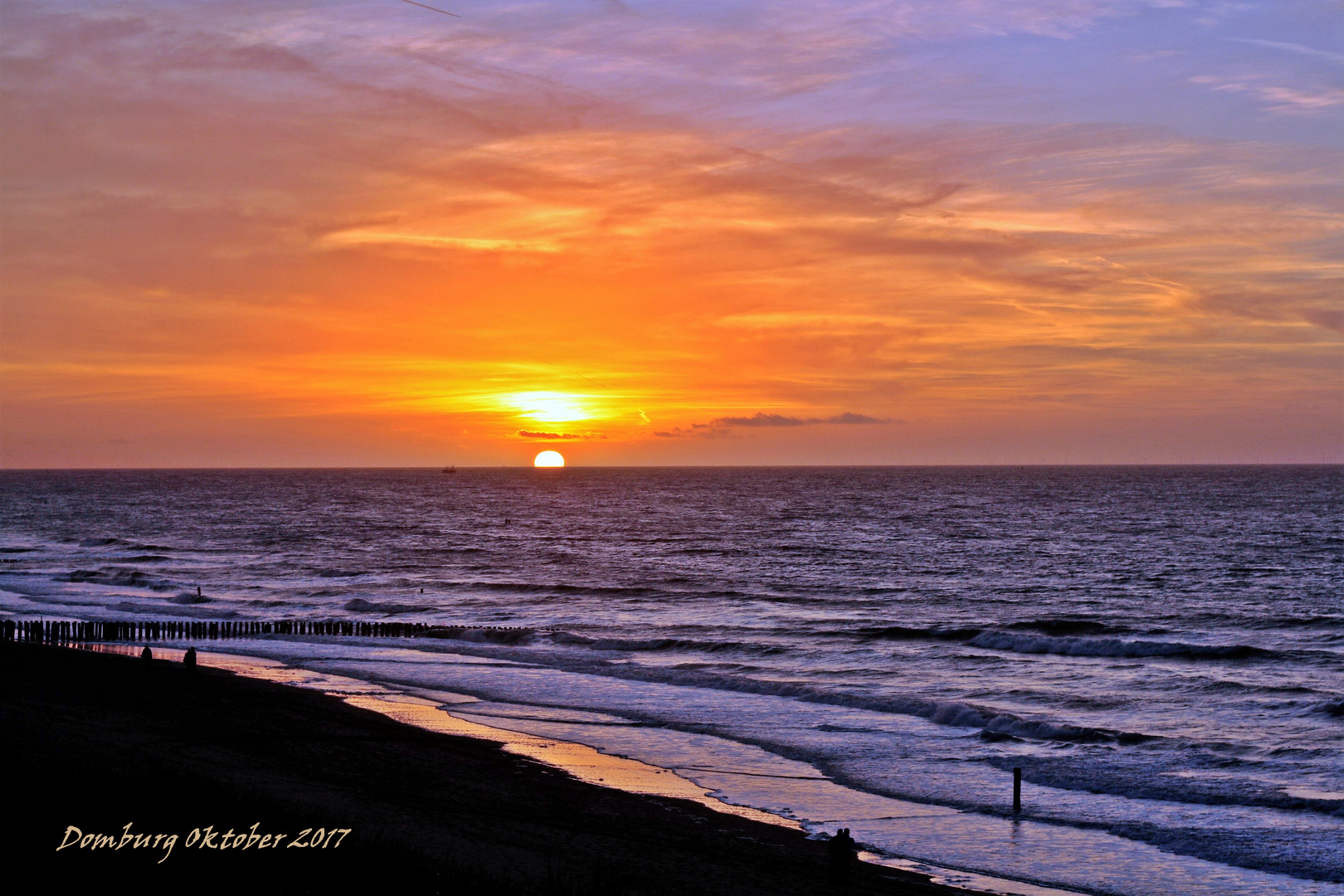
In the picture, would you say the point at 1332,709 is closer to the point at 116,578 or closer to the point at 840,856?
the point at 840,856

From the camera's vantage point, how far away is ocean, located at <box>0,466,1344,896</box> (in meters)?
18.8

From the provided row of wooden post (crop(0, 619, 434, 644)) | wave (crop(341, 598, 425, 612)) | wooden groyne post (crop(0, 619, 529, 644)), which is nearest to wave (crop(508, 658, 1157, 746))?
wooden groyne post (crop(0, 619, 529, 644))

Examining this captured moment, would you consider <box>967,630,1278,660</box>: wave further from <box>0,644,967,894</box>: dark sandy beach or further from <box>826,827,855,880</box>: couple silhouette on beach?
<box>826,827,855,880</box>: couple silhouette on beach

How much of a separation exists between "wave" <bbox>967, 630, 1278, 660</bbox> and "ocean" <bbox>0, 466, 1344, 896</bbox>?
0.55 feet

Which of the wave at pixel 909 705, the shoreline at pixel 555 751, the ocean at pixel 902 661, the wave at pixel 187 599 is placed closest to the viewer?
the shoreline at pixel 555 751

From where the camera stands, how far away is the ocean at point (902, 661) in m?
18.8

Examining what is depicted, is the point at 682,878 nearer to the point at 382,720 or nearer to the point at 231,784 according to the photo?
the point at 231,784

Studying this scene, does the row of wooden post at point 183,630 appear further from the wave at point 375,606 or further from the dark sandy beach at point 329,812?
the dark sandy beach at point 329,812

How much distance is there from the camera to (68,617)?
44562 mm

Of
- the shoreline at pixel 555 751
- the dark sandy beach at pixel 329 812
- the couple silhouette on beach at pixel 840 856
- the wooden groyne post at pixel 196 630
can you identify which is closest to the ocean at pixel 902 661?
the shoreline at pixel 555 751

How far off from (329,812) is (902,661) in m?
24.6

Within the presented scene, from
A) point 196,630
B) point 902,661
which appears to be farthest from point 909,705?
point 196,630

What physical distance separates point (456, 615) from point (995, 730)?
30763mm

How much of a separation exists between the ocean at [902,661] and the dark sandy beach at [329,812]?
2698mm
